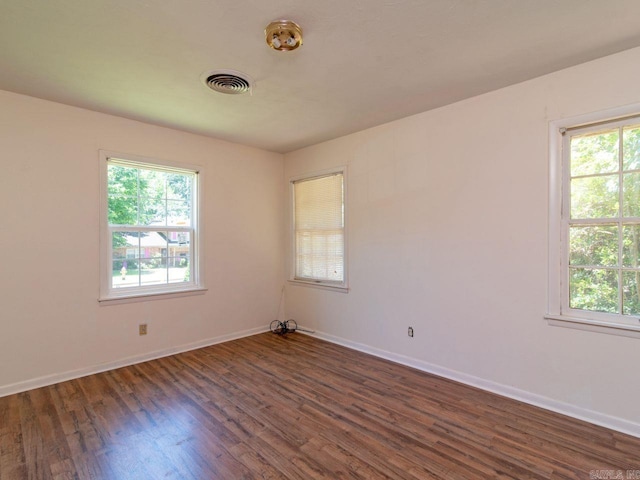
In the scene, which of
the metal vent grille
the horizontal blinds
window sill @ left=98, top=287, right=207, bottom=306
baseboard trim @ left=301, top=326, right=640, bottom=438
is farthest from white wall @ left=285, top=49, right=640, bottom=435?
window sill @ left=98, top=287, right=207, bottom=306

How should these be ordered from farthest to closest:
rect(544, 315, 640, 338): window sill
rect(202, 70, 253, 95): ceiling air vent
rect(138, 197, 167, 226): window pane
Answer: rect(138, 197, 167, 226): window pane < rect(202, 70, 253, 95): ceiling air vent < rect(544, 315, 640, 338): window sill

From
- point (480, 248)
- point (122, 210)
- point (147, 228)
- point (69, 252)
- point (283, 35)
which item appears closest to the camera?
point (283, 35)

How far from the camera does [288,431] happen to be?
215 centimetres

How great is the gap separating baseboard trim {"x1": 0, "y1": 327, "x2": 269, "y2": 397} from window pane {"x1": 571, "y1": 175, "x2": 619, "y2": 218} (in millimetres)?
3807

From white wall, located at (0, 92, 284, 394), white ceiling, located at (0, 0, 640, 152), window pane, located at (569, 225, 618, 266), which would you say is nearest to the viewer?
white ceiling, located at (0, 0, 640, 152)

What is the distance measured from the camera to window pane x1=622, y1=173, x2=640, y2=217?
2160mm

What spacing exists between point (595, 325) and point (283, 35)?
2849 mm

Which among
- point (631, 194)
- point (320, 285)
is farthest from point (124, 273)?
point (631, 194)

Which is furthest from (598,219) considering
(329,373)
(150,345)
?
(150,345)

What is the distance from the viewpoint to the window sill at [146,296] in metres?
3.20

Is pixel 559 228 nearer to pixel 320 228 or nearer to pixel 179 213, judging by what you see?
pixel 320 228

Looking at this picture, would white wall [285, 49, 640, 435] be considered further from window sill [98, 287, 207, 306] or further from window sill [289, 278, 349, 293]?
window sill [98, 287, 207, 306]

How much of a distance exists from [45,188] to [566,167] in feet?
14.3

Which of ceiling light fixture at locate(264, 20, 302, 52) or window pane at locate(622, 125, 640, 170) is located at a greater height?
ceiling light fixture at locate(264, 20, 302, 52)
